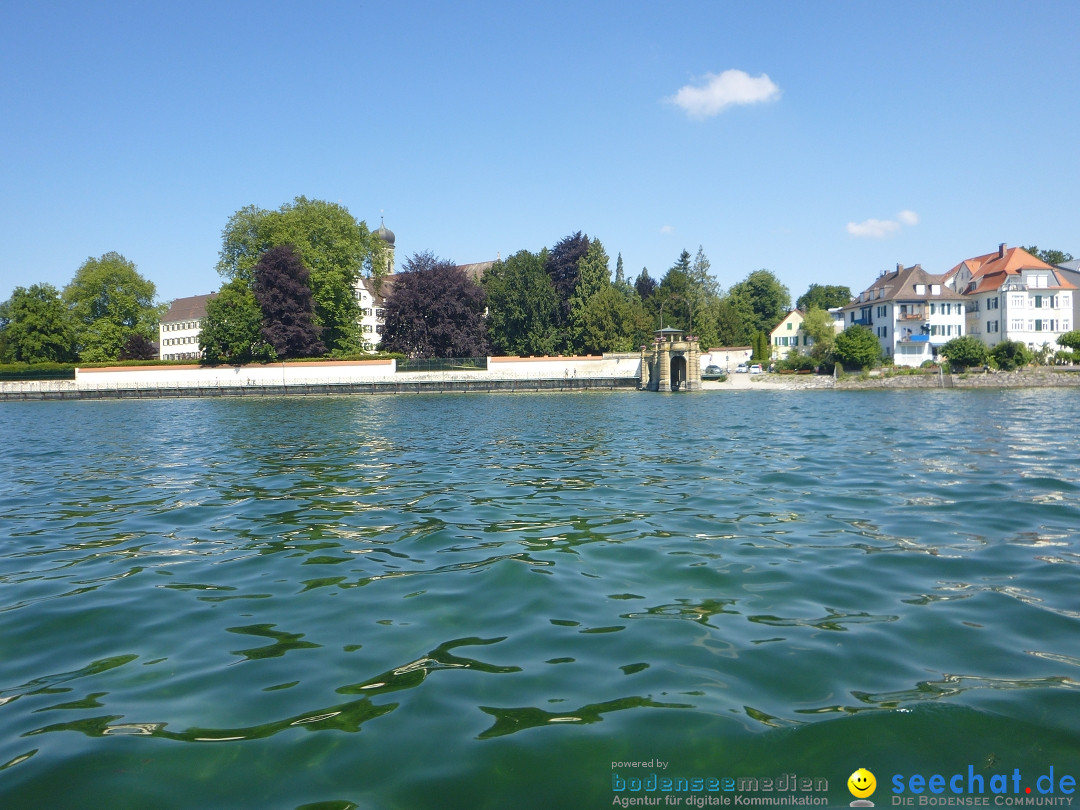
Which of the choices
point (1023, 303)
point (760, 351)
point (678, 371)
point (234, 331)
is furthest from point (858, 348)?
point (234, 331)

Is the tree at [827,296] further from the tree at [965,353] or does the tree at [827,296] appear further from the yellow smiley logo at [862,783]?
the yellow smiley logo at [862,783]

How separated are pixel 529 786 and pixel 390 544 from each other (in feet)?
15.8

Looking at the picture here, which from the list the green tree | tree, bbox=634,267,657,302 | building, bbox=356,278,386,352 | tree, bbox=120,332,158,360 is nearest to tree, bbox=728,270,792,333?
tree, bbox=634,267,657,302

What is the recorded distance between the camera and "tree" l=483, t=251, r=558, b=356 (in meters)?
72.2

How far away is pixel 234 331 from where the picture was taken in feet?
209

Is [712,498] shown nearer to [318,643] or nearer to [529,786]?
[318,643]

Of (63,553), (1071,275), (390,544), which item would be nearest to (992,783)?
(390,544)

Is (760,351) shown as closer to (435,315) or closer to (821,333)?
(821,333)

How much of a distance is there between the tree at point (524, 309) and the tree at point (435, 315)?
2.60 meters

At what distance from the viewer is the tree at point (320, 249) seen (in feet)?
222

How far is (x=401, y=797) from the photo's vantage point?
9.85 ft

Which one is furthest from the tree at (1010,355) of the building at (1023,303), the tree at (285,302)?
the tree at (285,302)

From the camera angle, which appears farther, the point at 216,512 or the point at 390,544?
the point at 216,512

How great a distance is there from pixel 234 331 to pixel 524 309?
2725 cm
